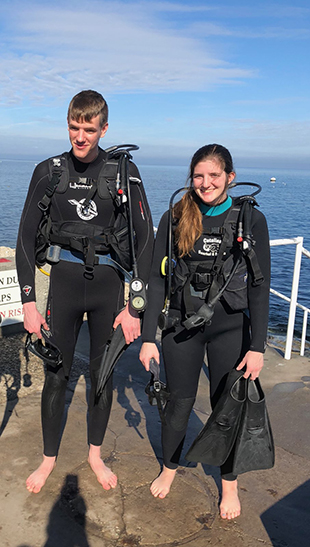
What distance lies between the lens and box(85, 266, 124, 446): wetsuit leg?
2.98 meters

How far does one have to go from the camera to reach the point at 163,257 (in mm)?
2820

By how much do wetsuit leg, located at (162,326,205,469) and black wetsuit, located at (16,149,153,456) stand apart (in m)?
0.41

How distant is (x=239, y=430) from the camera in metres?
2.72

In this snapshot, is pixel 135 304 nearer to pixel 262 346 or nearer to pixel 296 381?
pixel 262 346

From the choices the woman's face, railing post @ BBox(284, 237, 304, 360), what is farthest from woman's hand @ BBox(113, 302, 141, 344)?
railing post @ BBox(284, 237, 304, 360)

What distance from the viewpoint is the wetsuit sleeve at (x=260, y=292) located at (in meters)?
2.67

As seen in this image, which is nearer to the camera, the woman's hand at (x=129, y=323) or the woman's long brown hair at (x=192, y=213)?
the woman's long brown hair at (x=192, y=213)

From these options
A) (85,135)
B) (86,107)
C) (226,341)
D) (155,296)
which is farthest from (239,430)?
(86,107)

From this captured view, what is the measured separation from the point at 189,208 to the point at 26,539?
2.00 m

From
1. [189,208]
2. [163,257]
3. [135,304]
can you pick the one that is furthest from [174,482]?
[189,208]

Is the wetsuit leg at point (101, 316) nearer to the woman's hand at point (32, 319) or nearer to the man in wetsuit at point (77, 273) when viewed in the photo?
the man in wetsuit at point (77, 273)

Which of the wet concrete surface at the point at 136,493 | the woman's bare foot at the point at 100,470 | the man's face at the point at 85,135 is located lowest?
the wet concrete surface at the point at 136,493

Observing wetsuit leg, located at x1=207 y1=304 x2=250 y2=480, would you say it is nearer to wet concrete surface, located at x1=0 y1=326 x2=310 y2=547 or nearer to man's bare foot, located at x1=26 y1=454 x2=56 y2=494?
wet concrete surface, located at x1=0 y1=326 x2=310 y2=547

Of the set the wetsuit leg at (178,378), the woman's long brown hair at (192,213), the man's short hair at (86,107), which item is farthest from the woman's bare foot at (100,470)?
the man's short hair at (86,107)
